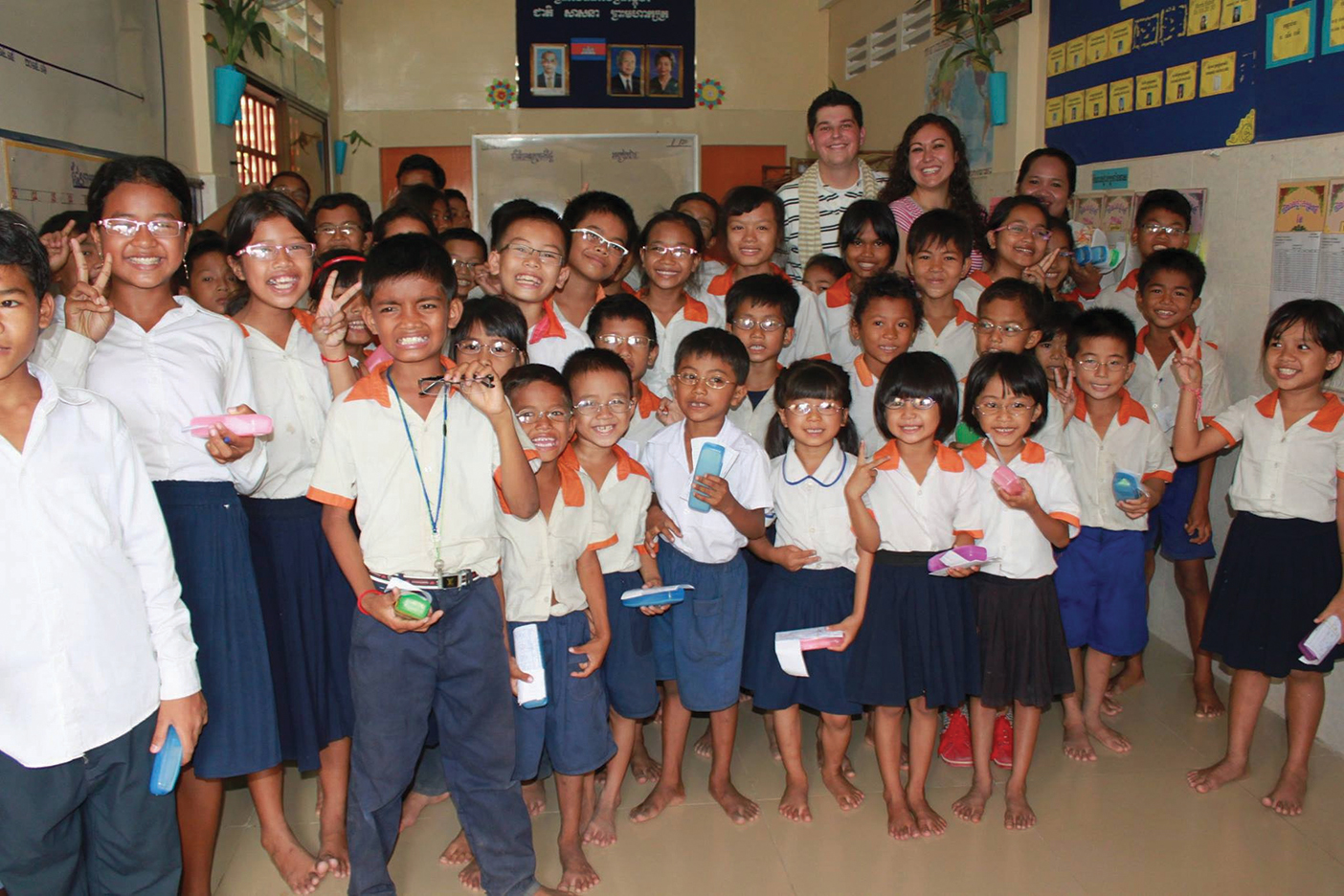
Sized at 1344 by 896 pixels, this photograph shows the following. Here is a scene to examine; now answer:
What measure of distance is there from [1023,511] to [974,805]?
0.77m

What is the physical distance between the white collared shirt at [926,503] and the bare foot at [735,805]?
0.77m

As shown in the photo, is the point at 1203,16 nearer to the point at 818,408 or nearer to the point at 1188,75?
the point at 1188,75

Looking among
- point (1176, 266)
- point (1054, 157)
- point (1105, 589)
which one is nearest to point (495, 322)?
point (1105, 589)

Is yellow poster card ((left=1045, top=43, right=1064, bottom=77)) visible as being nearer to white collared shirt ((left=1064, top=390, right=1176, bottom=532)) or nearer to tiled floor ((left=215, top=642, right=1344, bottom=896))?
white collared shirt ((left=1064, top=390, right=1176, bottom=532))

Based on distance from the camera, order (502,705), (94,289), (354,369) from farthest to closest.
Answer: (354,369) < (502,705) < (94,289)

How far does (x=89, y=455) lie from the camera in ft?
5.32

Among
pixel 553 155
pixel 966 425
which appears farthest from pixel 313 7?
pixel 966 425

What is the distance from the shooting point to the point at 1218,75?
3.52 meters

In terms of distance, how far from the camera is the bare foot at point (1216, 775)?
2.76 metres

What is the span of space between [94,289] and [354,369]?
0.60 meters

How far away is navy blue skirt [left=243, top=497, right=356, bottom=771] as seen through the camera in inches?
87.7

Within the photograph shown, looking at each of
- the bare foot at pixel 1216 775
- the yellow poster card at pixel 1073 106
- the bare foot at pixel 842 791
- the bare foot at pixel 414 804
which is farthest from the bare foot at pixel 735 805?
the yellow poster card at pixel 1073 106

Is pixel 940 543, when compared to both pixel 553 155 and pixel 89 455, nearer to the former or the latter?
pixel 89 455

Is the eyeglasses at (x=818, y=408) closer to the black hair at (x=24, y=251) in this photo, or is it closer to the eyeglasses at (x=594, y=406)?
the eyeglasses at (x=594, y=406)
